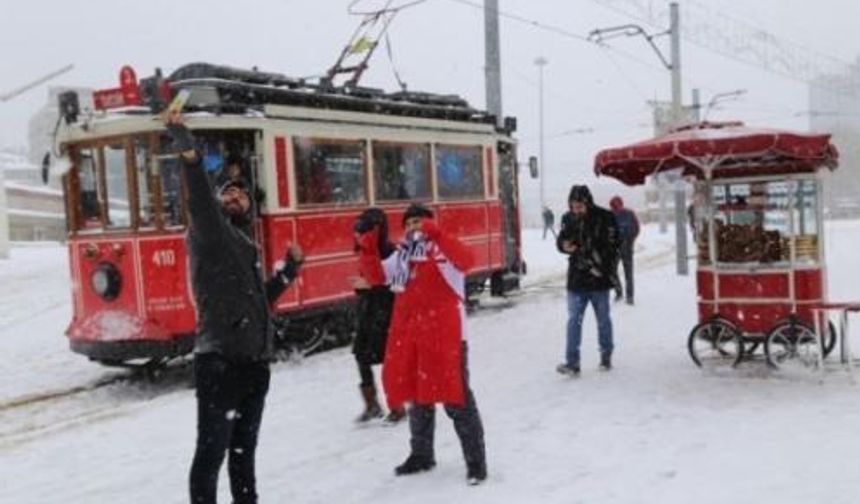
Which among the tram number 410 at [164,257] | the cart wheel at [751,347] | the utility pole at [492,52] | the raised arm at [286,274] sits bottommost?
the cart wheel at [751,347]

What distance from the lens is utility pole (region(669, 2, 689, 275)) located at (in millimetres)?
20172

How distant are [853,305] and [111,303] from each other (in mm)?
6870

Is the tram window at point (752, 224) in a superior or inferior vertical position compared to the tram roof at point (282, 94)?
inferior

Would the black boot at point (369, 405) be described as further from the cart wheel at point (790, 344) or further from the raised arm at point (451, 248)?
the cart wheel at point (790, 344)

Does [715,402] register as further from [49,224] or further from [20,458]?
[49,224]

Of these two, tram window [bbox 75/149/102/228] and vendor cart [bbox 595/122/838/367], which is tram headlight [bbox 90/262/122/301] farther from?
vendor cart [bbox 595/122/838/367]

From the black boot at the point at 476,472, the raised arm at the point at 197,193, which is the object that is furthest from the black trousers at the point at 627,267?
the raised arm at the point at 197,193

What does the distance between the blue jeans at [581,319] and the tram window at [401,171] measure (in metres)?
4.16

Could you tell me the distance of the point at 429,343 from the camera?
19.5 ft

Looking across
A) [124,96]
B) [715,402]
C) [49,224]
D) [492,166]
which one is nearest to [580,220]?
[715,402]

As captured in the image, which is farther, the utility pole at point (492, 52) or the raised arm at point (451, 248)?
the utility pole at point (492, 52)

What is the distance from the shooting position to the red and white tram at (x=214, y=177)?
1030 cm

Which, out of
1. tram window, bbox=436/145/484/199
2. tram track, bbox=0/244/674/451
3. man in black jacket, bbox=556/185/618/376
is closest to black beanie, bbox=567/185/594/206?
man in black jacket, bbox=556/185/618/376

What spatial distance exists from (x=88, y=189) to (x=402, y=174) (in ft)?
13.3
